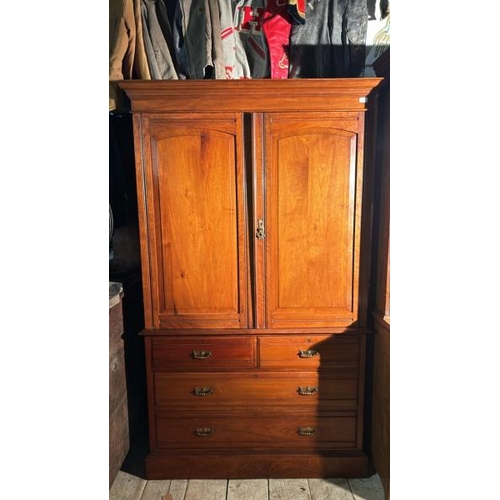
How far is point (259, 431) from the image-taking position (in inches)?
61.9

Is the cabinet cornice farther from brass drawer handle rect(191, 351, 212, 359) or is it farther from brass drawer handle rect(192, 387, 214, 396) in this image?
brass drawer handle rect(192, 387, 214, 396)

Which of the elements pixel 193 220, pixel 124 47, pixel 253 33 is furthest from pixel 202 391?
pixel 253 33

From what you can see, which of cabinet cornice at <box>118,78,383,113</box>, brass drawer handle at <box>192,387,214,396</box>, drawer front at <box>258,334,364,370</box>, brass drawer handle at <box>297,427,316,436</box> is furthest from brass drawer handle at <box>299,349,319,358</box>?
cabinet cornice at <box>118,78,383,113</box>

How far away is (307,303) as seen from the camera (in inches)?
60.4

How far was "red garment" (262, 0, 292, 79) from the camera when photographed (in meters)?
1.64

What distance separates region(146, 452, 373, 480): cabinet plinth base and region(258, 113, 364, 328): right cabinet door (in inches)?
25.2

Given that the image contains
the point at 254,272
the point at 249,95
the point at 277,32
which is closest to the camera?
the point at 249,95

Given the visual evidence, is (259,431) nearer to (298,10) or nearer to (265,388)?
(265,388)

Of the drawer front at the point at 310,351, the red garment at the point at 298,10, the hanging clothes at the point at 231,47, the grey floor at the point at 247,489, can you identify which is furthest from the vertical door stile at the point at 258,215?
the grey floor at the point at 247,489

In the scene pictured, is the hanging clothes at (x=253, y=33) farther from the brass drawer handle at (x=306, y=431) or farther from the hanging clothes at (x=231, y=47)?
the brass drawer handle at (x=306, y=431)

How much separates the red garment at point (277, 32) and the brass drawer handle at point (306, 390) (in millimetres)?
1530

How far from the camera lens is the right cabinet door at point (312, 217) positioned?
56.8 inches

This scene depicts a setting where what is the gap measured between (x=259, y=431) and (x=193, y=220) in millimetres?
1040
